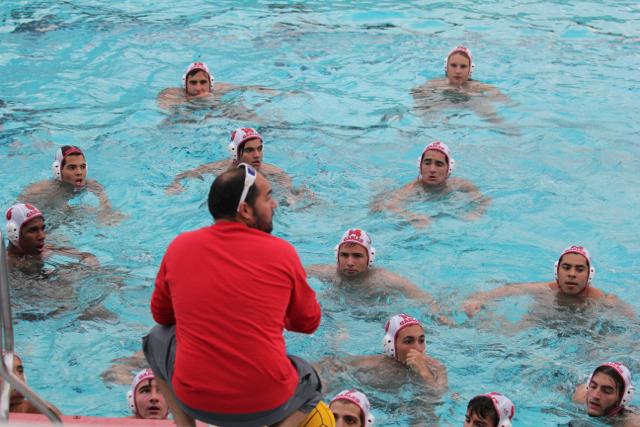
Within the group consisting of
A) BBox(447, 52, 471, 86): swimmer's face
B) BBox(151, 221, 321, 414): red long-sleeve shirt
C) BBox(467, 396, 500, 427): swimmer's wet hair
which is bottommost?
BBox(467, 396, 500, 427): swimmer's wet hair

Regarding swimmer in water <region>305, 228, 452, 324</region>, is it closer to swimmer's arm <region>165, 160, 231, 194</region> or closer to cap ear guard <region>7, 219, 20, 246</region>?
swimmer's arm <region>165, 160, 231, 194</region>

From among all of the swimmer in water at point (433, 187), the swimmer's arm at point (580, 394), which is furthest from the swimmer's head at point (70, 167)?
the swimmer's arm at point (580, 394)

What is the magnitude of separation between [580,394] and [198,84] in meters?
7.96

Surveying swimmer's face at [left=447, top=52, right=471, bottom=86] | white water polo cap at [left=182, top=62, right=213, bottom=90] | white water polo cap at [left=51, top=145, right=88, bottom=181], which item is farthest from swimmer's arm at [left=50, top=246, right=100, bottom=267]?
swimmer's face at [left=447, top=52, right=471, bottom=86]

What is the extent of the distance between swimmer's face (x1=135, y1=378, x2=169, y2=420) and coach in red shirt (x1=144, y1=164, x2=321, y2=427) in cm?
254

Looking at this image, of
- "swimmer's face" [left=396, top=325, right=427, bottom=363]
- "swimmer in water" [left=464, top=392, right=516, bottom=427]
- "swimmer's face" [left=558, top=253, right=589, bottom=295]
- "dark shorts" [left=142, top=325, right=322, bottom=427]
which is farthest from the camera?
"swimmer's face" [left=558, top=253, right=589, bottom=295]

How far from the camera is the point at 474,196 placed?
455 inches

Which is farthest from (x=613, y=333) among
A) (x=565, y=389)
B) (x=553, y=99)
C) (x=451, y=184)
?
(x=553, y=99)

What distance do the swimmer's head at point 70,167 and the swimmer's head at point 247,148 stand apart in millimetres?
1768

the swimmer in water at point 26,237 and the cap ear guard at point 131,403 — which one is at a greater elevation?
the swimmer in water at point 26,237

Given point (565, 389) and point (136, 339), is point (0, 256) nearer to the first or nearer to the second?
point (136, 339)

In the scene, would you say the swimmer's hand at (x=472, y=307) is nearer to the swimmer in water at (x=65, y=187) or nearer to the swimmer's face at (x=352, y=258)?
the swimmer's face at (x=352, y=258)

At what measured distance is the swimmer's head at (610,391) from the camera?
7562 mm

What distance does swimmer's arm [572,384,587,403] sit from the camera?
7906mm
